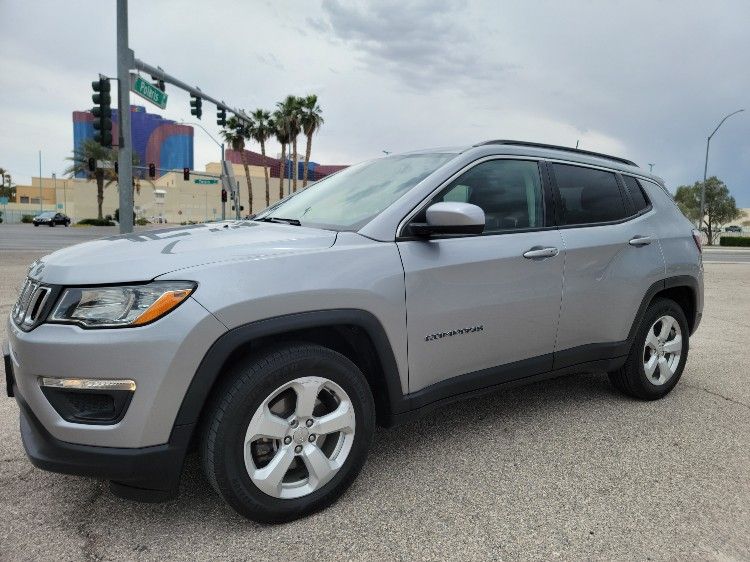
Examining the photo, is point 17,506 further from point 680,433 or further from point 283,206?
point 680,433

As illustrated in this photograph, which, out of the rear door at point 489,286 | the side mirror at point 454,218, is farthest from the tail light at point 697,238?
the side mirror at point 454,218

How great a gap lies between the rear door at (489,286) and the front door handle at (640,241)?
2.41ft

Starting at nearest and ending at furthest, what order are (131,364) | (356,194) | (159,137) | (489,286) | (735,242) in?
(131,364) < (489,286) < (356,194) < (735,242) < (159,137)

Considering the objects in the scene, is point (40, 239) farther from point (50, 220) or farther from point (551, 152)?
point (50, 220)

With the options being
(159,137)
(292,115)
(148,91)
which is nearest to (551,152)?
(148,91)

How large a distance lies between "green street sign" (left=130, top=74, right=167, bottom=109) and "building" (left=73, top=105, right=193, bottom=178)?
10800cm

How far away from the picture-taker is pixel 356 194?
3330mm

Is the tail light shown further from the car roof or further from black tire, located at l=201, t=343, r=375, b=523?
black tire, located at l=201, t=343, r=375, b=523

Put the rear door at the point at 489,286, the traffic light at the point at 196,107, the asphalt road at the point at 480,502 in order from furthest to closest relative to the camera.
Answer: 1. the traffic light at the point at 196,107
2. the rear door at the point at 489,286
3. the asphalt road at the point at 480,502

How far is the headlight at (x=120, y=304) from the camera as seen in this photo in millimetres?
2129

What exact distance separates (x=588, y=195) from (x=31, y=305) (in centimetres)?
317

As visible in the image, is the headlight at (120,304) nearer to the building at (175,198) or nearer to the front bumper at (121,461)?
the front bumper at (121,461)

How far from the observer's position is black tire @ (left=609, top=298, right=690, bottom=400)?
3938mm

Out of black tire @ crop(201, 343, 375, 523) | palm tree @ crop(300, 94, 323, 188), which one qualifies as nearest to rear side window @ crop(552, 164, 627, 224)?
black tire @ crop(201, 343, 375, 523)
